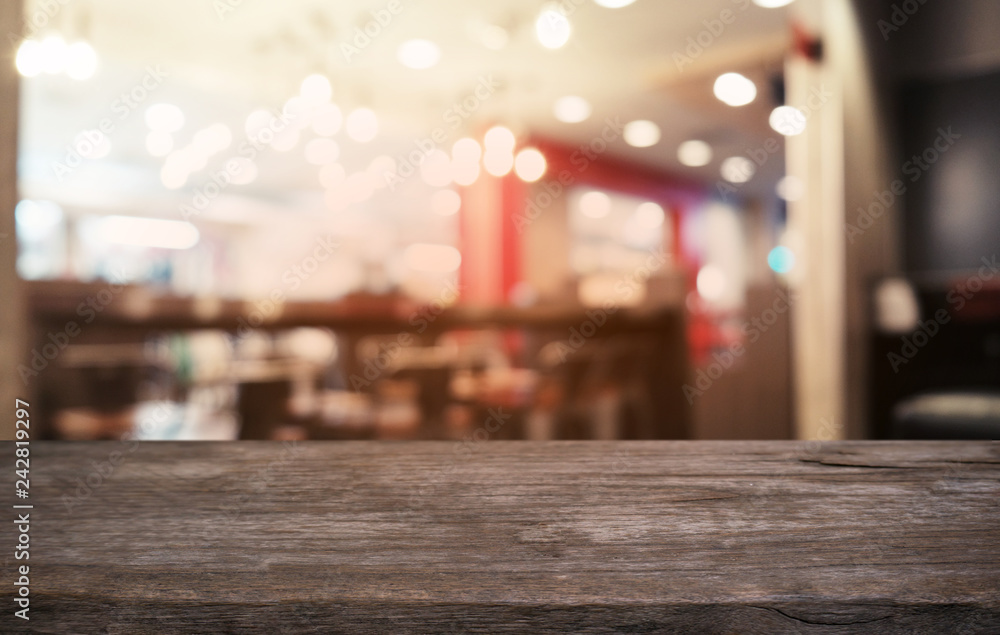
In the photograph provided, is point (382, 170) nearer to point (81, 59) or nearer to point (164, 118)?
point (164, 118)

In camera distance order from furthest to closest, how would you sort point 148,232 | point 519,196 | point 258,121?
point 148,232 → point 519,196 → point 258,121

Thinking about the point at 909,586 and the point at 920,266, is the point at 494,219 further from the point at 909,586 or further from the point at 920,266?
the point at 909,586

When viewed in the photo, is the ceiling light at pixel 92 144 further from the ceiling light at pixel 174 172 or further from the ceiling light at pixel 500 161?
the ceiling light at pixel 500 161

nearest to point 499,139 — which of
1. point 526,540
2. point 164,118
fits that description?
point 164,118

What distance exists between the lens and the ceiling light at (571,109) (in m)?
6.82

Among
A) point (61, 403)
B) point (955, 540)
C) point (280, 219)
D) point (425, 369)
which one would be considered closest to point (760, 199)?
point (280, 219)

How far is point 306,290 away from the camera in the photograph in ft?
36.3

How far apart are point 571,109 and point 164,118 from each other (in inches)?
181

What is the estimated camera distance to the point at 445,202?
32.2ft

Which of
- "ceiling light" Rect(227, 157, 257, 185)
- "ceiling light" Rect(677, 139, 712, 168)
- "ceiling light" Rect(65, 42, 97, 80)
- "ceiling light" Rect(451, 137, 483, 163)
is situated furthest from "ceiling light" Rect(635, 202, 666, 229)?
"ceiling light" Rect(65, 42, 97, 80)

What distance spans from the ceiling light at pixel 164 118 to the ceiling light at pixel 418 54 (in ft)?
6.53

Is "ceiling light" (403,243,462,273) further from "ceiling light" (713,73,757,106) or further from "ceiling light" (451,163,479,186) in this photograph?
"ceiling light" (713,73,757,106)

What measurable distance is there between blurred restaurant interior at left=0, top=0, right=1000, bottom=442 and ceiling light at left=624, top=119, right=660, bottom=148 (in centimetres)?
6

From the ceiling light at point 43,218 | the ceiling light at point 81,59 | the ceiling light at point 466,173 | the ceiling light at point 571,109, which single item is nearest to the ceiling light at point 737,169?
the ceiling light at point 571,109
